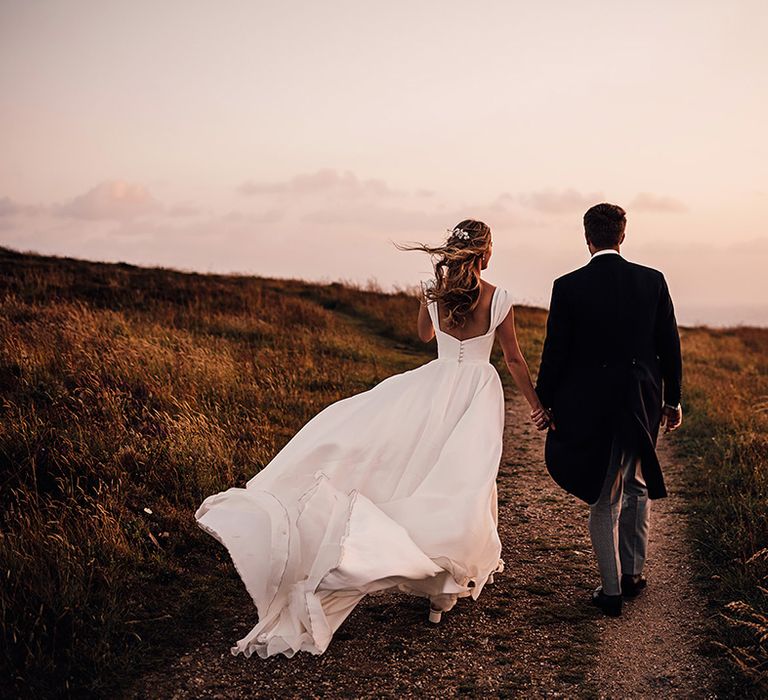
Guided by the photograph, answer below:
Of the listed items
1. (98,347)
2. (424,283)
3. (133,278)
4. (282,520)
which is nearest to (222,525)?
(282,520)

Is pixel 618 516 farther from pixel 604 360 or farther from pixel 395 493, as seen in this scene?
pixel 395 493

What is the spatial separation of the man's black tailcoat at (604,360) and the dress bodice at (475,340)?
0.42 metres

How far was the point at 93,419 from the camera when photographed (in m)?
8.31

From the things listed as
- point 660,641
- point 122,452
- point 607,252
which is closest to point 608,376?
point 607,252

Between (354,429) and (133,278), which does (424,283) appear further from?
(133,278)

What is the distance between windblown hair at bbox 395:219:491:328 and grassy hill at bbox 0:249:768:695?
2707 millimetres

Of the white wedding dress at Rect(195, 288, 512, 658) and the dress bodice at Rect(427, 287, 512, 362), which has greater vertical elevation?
the dress bodice at Rect(427, 287, 512, 362)

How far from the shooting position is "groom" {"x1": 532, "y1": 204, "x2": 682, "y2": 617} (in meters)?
5.21

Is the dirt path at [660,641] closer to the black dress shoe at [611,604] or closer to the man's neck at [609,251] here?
the black dress shoe at [611,604]

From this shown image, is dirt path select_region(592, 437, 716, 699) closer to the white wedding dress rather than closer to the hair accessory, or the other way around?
the white wedding dress

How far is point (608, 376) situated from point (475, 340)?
101 centimetres

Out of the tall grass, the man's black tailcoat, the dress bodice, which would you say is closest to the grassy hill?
the tall grass

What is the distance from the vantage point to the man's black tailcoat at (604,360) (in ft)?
17.1

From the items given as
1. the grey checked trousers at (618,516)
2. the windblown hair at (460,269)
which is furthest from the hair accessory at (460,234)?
the grey checked trousers at (618,516)
